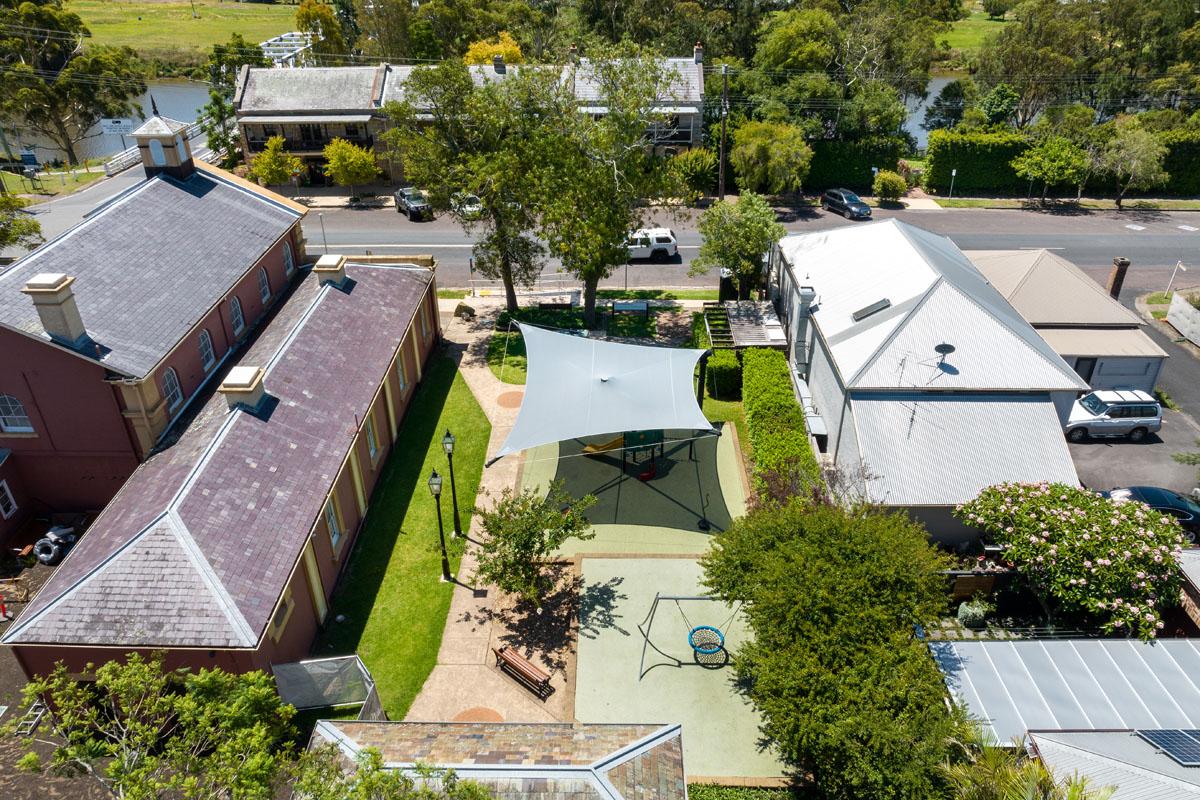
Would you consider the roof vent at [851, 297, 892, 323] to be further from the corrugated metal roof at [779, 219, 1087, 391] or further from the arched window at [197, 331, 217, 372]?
the arched window at [197, 331, 217, 372]

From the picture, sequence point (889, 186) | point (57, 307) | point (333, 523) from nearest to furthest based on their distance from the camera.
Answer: point (57, 307) → point (333, 523) → point (889, 186)

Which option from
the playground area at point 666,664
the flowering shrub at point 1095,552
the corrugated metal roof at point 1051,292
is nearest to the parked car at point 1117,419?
the corrugated metal roof at point 1051,292

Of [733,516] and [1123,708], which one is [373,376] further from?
[1123,708]

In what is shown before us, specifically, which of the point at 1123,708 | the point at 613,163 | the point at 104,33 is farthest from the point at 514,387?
the point at 104,33

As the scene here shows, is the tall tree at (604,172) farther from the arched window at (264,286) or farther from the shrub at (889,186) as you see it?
the shrub at (889,186)

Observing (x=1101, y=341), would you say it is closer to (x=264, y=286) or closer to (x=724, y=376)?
(x=724, y=376)

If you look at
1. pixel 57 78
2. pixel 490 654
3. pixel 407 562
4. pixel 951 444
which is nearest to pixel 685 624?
pixel 490 654
